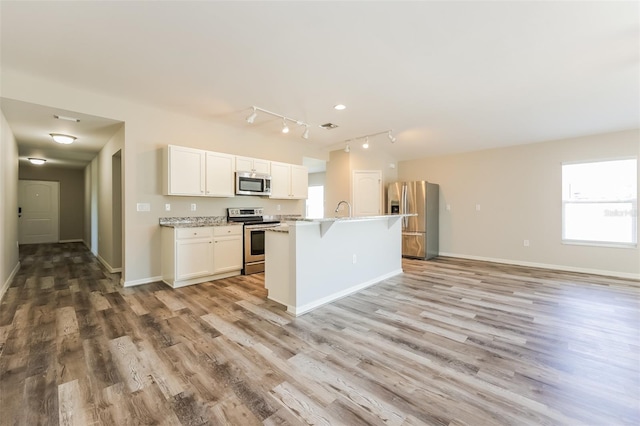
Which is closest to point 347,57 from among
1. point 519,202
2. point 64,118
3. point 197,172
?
point 197,172

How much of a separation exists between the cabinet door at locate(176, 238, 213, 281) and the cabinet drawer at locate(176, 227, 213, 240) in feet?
0.19

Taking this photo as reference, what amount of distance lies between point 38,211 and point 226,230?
8.12 metres

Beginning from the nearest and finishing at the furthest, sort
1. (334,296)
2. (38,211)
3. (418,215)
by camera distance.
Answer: (334,296)
(418,215)
(38,211)

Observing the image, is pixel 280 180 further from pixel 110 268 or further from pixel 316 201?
pixel 316 201

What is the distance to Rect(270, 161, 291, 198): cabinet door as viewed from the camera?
538 centimetres

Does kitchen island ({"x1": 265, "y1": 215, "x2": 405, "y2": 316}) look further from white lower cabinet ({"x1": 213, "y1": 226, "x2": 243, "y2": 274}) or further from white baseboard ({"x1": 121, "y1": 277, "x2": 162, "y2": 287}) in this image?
white baseboard ({"x1": 121, "y1": 277, "x2": 162, "y2": 287})

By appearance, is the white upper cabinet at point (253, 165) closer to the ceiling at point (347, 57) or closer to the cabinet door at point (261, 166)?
the cabinet door at point (261, 166)

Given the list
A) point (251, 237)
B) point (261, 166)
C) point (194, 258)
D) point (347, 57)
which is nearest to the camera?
point (347, 57)

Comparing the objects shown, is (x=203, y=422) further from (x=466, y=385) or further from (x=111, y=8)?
(x=111, y=8)

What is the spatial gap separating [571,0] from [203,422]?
3741mm

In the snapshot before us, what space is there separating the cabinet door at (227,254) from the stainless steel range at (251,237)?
0.13m

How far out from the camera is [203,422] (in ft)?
4.93

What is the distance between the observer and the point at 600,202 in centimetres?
492

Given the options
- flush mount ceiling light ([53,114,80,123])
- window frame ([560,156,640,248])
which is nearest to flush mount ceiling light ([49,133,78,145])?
flush mount ceiling light ([53,114,80,123])
